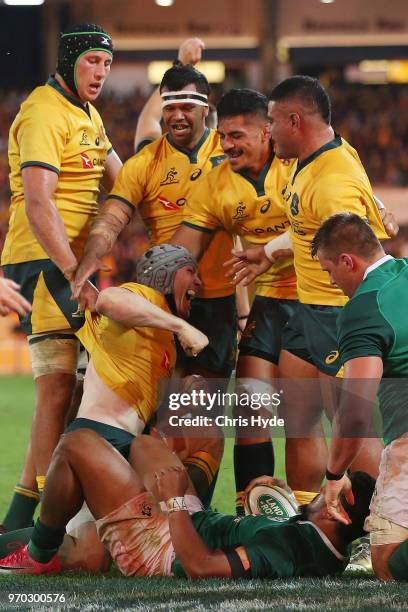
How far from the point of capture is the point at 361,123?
24.2m

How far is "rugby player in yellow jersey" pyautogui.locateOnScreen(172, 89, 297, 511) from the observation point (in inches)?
223

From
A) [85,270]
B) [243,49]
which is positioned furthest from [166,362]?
[243,49]

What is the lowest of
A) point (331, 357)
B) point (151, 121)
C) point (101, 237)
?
point (331, 357)

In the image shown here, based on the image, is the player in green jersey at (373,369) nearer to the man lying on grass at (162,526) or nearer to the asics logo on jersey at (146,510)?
the man lying on grass at (162,526)

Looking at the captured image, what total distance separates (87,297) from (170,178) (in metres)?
0.98

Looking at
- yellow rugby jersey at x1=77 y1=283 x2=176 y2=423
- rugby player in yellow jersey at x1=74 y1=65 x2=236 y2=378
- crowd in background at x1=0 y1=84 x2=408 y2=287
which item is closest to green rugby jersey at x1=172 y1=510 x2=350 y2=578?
yellow rugby jersey at x1=77 y1=283 x2=176 y2=423

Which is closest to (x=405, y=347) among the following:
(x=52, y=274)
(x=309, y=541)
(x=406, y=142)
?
(x=309, y=541)

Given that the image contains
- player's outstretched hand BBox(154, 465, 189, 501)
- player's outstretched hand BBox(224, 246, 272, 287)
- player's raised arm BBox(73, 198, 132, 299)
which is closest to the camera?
player's outstretched hand BBox(154, 465, 189, 501)

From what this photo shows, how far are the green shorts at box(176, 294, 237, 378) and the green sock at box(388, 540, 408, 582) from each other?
195 cm

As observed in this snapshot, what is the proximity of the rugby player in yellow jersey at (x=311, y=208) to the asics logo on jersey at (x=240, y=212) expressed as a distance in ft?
0.94

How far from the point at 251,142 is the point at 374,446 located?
63.7 inches

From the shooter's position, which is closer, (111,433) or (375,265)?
(375,265)

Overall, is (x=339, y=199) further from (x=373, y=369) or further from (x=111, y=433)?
(x=111, y=433)

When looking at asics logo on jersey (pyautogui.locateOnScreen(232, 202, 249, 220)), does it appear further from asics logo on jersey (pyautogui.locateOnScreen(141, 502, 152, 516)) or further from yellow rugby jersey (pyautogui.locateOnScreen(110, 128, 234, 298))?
asics logo on jersey (pyautogui.locateOnScreen(141, 502, 152, 516))
